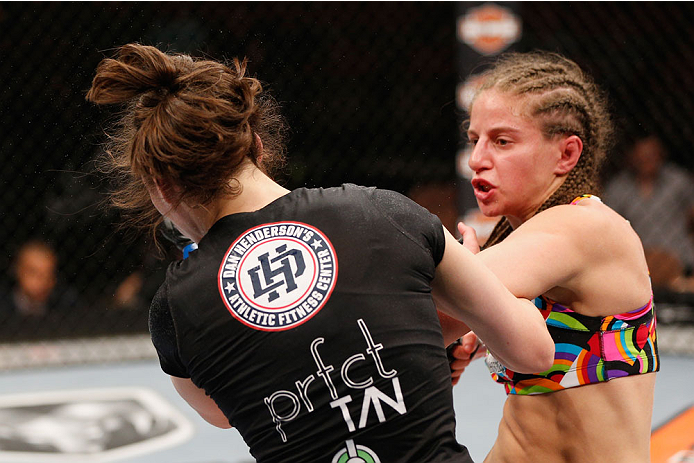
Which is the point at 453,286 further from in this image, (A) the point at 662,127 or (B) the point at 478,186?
(A) the point at 662,127

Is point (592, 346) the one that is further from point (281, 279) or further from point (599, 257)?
point (281, 279)

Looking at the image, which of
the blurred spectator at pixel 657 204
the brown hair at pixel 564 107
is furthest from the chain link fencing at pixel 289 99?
the brown hair at pixel 564 107

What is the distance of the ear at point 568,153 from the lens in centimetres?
102

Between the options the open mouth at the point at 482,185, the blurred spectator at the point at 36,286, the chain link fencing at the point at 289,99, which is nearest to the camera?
the open mouth at the point at 482,185

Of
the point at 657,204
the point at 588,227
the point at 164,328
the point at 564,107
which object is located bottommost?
A: the point at 657,204

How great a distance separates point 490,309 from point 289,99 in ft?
8.65

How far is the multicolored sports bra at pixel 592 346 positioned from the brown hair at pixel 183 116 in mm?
463

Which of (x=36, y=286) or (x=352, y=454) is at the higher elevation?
(x=352, y=454)

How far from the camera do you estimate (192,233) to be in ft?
2.67

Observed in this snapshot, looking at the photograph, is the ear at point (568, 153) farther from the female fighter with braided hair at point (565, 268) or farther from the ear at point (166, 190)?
the ear at point (166, 190)

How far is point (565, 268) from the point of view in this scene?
0.89 meters

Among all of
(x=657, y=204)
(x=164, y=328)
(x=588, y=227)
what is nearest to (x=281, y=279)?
(x=164, y=328)

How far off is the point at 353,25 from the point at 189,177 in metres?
2.86

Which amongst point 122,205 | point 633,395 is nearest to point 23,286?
point 122,205
